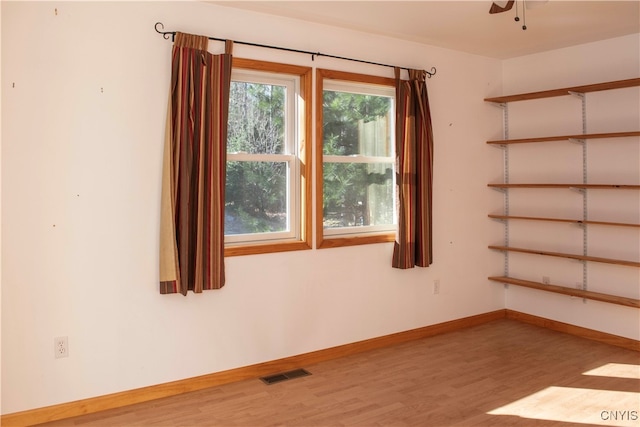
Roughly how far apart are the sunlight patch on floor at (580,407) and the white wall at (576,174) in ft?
4.08

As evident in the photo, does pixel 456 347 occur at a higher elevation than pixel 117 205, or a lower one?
lower

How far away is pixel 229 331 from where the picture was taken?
3607mm

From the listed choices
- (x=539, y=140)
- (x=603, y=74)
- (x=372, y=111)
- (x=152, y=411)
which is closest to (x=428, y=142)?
(x=372, y=111)

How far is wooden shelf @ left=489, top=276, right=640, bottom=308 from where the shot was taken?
4.20 meters

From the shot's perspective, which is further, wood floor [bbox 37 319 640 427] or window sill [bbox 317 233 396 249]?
window sill [bbox 317 233 396 249]

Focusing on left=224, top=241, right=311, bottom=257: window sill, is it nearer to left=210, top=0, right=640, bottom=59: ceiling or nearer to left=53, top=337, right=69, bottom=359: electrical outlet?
left=53, top=337, right=69, bottom=359: electrical outlet

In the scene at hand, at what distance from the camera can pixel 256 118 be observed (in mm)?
3758

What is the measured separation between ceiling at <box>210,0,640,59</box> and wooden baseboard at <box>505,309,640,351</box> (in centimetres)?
246

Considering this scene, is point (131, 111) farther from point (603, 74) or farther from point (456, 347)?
point (603, 74)

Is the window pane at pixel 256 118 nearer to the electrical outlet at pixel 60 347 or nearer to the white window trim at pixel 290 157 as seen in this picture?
the white window trim at pixel 290 157

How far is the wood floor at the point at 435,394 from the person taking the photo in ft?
9.97

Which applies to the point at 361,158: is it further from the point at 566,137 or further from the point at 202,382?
the point at 202,382

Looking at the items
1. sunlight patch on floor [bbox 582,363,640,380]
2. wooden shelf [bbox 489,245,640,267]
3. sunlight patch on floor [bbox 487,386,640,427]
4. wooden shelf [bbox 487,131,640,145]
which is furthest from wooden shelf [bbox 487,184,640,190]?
sunlight patch on floor [bbox 487,386,640,427]

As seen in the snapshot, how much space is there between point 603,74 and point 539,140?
72cm
